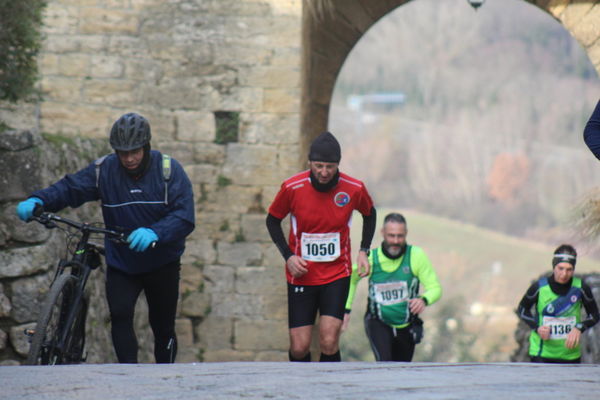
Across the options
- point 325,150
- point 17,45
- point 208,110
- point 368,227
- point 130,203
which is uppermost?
point 17,45

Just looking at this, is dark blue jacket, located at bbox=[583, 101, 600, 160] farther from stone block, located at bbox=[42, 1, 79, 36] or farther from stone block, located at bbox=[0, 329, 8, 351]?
stone block, located at bbox=[42, 1, 79, 36]

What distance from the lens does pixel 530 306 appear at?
262 inches

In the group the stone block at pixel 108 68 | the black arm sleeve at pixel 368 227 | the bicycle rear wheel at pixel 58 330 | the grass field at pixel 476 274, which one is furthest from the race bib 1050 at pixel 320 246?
the grass field at pixel 476 274

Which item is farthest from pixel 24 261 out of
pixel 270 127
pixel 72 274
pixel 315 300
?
pixel 270 127

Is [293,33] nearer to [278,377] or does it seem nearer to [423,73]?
[278,377]

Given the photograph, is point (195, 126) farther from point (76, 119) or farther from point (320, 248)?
point (320, 248)

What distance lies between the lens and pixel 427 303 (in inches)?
240

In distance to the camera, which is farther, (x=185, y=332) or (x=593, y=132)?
(x=185, y=332)

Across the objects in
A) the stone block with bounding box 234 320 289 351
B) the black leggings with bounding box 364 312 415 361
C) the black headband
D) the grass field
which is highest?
the black headband

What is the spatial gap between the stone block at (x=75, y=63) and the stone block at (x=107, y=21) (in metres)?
0.23

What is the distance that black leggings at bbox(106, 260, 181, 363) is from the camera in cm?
492

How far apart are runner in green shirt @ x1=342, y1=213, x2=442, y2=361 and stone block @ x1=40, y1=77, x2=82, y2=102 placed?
347cm

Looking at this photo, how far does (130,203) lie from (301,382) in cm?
166

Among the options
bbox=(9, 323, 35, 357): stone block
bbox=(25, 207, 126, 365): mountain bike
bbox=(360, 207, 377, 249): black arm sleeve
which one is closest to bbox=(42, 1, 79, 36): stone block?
bbox=(9, 323, 35, 357): stone block
